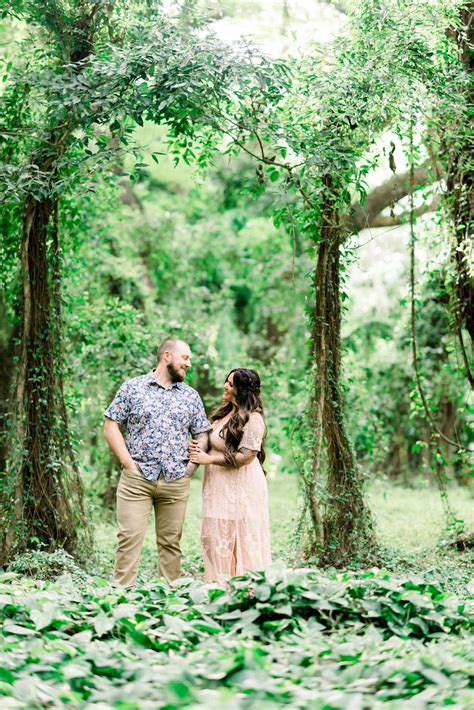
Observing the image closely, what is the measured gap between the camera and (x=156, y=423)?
5871 millimetres

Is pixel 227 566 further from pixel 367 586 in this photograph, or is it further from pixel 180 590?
pixel 367 586

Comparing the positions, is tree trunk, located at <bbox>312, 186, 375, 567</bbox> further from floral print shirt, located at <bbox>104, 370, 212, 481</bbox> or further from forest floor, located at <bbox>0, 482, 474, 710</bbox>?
forest floor, located at <bbox>0, 482, 474, 710</bbox>

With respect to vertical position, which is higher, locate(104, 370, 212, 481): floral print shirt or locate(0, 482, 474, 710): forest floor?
locate(104, 370, 212, 481): floral print shirt

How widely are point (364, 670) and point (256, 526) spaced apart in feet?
8.23

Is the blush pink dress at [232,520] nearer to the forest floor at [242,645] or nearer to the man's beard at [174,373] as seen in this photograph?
the man's beard at [174,373]

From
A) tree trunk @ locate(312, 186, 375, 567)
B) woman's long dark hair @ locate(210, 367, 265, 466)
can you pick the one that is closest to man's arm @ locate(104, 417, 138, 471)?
→ woman's long dark hair @ locate(210, 367, 265, 466)

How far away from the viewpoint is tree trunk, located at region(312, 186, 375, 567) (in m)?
7.41

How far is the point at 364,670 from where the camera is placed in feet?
10.9

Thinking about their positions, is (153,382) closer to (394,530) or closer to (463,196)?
(463,196)

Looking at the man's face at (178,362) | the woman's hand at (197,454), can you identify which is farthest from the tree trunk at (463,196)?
the woman's hand at (197,454)

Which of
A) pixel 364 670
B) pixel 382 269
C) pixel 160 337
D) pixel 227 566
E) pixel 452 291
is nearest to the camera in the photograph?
pixel 364 670

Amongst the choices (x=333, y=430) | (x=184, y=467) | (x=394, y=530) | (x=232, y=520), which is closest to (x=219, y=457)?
(x=184, y=467)

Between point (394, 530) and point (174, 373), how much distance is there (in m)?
5.36

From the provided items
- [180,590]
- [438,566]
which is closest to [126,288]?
[438,566]
